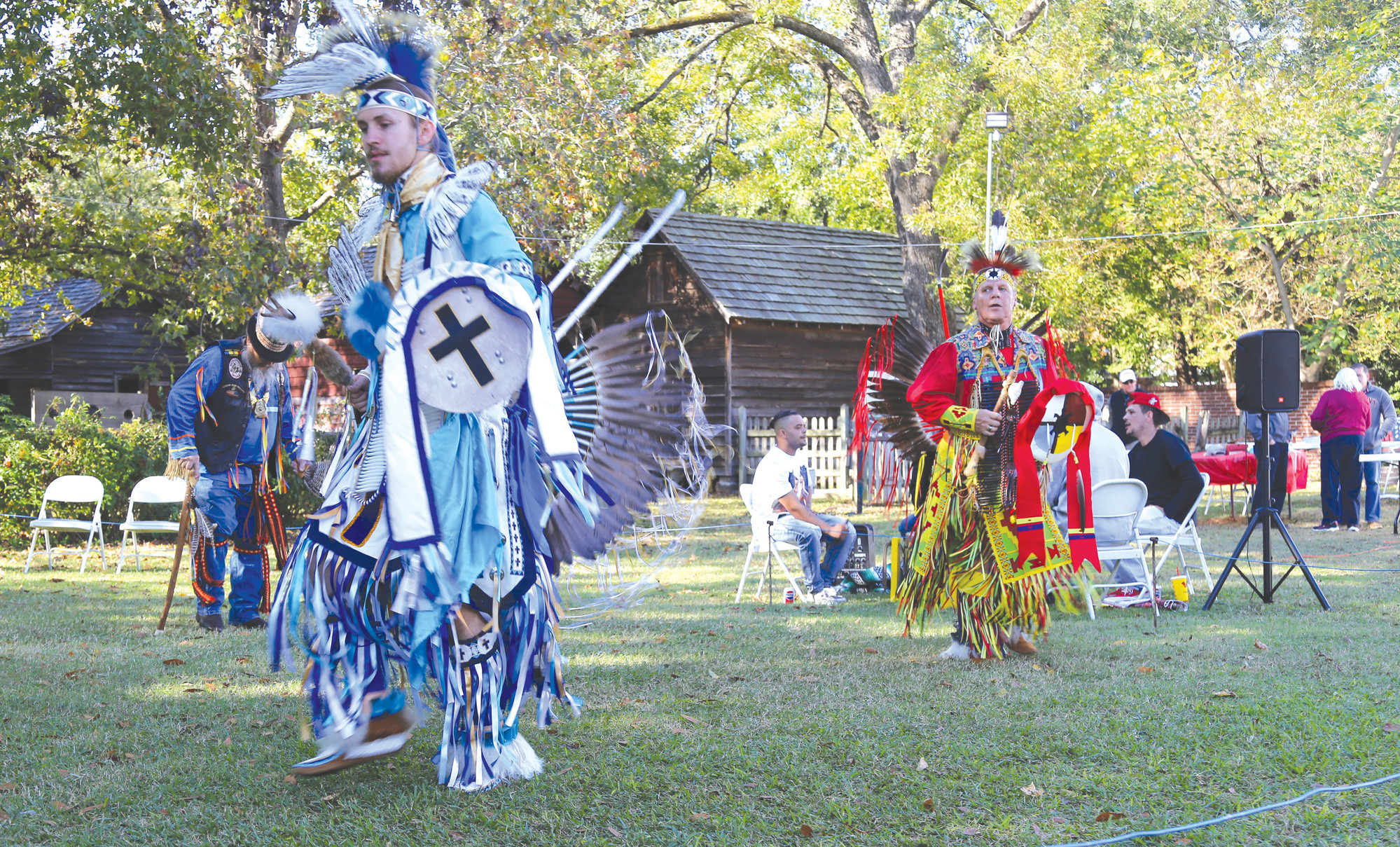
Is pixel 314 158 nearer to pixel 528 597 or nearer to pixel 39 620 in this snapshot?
pixel 39 620

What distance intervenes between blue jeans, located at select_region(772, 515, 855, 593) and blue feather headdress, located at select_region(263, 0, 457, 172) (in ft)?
14.8

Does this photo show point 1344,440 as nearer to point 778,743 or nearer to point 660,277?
point 778,743

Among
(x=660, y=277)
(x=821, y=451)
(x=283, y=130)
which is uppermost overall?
(x=283, y=130)

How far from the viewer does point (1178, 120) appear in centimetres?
1928

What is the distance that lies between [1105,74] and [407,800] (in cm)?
2130

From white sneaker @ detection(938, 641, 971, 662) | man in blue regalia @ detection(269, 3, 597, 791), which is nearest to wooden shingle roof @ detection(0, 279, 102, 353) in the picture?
white sneaker @ detection(938, 641, 971, 662)

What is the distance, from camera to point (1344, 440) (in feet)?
39.6

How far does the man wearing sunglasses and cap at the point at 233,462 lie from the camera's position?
6.43 m

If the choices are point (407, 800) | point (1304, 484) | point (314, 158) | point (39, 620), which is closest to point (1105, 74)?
point (1304, 484)

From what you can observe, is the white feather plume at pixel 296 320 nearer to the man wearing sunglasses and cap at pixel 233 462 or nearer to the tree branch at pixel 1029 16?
the man wearing sunglasses and cap at pixel 233 462

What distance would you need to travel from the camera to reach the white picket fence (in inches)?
676

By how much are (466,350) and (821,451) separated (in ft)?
47.2

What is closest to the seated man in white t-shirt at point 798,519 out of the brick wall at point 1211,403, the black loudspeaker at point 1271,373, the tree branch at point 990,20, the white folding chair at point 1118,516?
the white folding chair at point 1118,516

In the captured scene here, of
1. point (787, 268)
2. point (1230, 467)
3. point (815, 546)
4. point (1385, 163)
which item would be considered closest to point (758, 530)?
point (815, 546)
